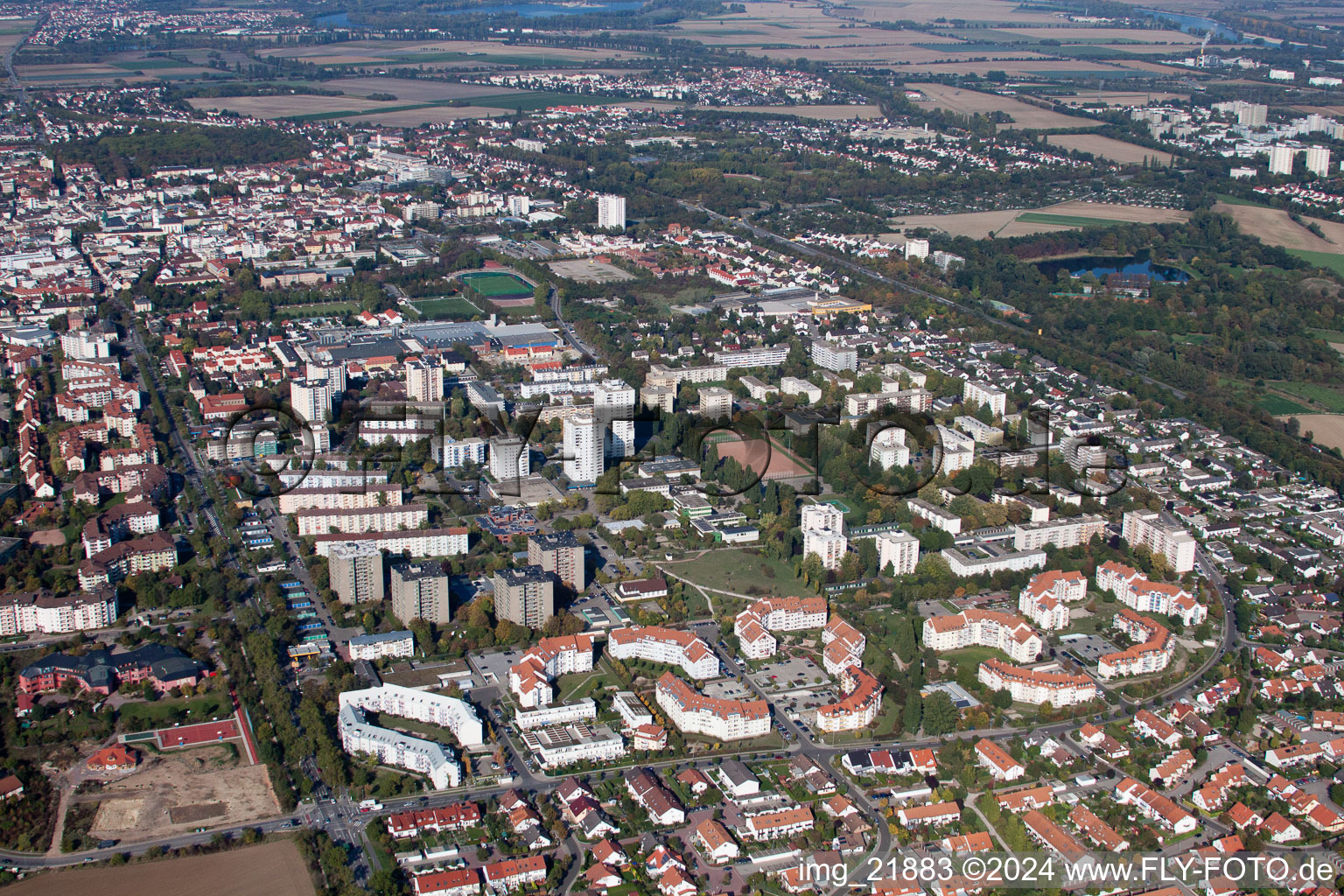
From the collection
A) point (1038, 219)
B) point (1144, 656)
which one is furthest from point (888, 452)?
point (1038, 219)

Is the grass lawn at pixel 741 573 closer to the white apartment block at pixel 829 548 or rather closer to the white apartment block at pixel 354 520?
the white apartment block at pixel 829 548

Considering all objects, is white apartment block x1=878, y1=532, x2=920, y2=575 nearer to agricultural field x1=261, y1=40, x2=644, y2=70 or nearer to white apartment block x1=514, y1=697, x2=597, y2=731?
white apartment block x1=514, y1=697, x2=597, y2=731

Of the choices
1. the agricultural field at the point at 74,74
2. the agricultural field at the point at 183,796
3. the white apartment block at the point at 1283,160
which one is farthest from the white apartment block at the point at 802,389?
the agricultural field at the point at 74,74

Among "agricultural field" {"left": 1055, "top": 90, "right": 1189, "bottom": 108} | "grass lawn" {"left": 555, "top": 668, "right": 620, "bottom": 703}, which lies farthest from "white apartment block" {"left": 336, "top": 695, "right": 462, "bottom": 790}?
"agricultural field" {"left": 1055, "top": 90, "right": 1189, "bottom": 108}

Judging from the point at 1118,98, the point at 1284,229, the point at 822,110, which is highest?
the point at 1118,98

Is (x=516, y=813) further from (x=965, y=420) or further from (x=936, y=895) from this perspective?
(x=965, y=420)

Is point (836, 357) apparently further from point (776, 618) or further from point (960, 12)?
point (960, 12)
